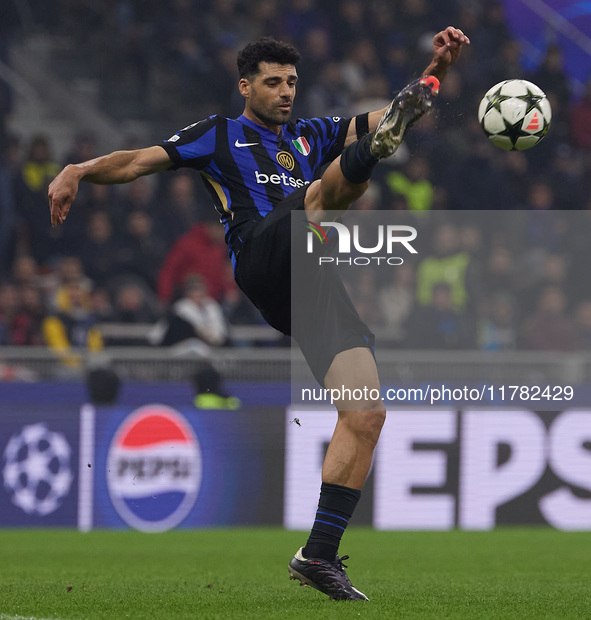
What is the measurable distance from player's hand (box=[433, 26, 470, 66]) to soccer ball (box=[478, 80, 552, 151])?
52 centimetres

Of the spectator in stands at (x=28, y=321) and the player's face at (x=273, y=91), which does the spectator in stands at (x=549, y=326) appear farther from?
the player's face at (x=273, y=91)

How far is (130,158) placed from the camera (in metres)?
4.79

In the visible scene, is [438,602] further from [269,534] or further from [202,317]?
[202,317]

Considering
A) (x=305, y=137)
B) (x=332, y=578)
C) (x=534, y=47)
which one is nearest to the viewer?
(x=332, y=578)

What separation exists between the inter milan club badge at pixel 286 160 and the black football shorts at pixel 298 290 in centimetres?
38

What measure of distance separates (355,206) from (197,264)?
1.62 meters

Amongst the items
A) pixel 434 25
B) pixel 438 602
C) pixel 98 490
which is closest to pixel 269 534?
pixel 98 490

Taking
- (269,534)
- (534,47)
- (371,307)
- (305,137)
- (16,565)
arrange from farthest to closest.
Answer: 1. (534,47)
2. (371,307)
3. (269,534)
4. (16,565)
5. (305,137)

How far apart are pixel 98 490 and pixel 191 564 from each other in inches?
93.2

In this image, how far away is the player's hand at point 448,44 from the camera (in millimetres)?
4766

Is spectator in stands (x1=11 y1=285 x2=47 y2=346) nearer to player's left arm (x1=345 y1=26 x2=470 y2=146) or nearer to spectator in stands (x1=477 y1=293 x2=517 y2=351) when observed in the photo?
spectator in stands (x1=477 y1=293 x2=517 y2=351)

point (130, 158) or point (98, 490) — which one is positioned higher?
point (130, 158)

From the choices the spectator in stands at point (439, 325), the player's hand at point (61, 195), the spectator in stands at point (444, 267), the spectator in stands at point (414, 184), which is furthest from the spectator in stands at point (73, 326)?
the player's hand at point (61, 195)

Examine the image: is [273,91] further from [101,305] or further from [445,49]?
[101,305]
